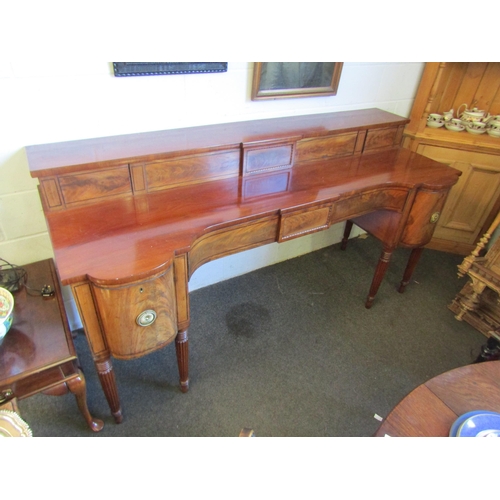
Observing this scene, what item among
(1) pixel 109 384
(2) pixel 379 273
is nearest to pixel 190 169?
(1) pixel 109 384

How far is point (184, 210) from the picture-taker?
133 cm

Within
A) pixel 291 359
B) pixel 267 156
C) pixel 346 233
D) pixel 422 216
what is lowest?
pixel 291 359

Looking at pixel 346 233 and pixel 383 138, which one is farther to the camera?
pixel 346 233

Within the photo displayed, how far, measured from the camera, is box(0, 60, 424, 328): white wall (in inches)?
48.7

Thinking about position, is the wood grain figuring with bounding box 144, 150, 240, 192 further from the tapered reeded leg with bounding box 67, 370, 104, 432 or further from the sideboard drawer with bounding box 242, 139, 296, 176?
the tapered reeded leg with bounding box 67, 370, 104, 432

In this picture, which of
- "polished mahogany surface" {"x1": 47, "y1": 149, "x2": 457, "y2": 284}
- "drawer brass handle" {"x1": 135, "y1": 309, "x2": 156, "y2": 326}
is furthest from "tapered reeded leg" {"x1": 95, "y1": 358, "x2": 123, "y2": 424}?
"polished mahogany surface" {"x1": 47, "y1": 149, "x2": 457, "y2": 284}

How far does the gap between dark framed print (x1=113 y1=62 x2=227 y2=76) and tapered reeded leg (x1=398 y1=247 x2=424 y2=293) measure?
149 cm

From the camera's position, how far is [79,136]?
1.39m

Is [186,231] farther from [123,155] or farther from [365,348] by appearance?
[365,348]

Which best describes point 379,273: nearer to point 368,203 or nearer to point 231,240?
point 368,203

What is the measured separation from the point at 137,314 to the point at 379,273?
1.45 m

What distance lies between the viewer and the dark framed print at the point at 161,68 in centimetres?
132

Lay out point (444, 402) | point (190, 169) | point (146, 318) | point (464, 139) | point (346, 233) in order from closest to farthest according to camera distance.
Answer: point (444, 402)
point (146, 318)
point (190, 169)
point (464, 139)
point (346, 233)

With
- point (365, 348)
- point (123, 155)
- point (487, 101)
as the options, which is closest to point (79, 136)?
point (123, 155)
